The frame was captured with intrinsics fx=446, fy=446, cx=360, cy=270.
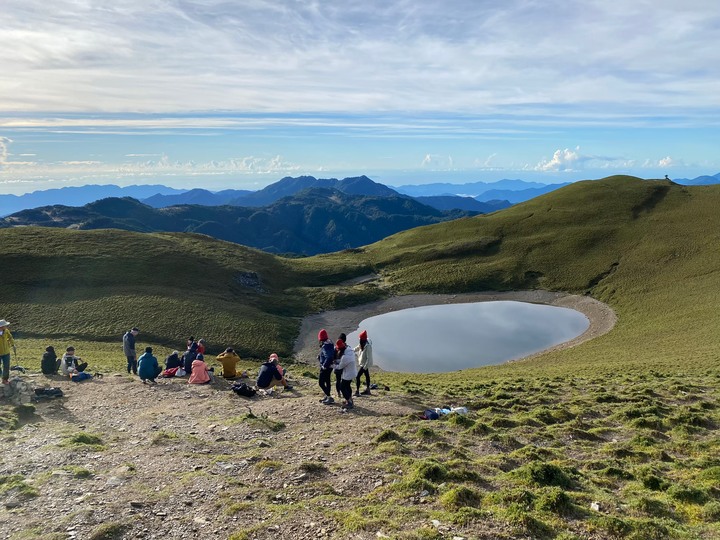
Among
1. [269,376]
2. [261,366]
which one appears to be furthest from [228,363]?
[269,376]

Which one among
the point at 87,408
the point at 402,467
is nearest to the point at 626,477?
the point at 402,467

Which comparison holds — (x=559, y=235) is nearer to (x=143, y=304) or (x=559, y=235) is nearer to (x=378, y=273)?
(x=378, y=273)

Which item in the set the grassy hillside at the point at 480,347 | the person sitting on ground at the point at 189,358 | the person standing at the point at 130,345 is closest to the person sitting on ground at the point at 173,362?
the person sitting on ground at the point at 189,358

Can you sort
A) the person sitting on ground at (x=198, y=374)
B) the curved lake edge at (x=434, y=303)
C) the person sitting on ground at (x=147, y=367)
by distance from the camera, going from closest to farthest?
the person sitting on ground at (x=147, y=367), the person sitting on ground at (x=198, y=374), the curved lake edge at (x=434, y=303)

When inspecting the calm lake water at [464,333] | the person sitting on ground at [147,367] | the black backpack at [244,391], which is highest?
the person sitting on ground at [147,367]

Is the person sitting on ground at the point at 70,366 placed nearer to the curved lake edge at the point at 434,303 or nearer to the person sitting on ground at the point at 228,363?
the person sitting on ground at the point at 228,363

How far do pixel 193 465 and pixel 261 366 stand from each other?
13.1 metres

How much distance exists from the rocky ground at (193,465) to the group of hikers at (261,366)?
41.2 inches

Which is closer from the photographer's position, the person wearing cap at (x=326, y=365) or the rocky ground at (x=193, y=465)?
the rocky ground at (x=193, y=465)

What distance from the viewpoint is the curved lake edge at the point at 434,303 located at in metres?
64.1

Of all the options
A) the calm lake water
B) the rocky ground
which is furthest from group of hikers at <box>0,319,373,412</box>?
the calm lake water

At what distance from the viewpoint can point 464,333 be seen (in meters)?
70.2

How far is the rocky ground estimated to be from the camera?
10.6 m

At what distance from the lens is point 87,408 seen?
2223cm
